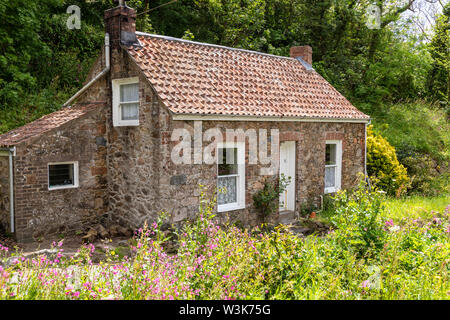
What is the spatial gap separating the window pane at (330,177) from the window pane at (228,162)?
15.6 feet

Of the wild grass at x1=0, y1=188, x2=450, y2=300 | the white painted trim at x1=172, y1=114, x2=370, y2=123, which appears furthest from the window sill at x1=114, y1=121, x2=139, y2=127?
the wild grass at x1=0, y1=188, x2=450, y2=300

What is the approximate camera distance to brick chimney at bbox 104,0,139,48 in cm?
1141

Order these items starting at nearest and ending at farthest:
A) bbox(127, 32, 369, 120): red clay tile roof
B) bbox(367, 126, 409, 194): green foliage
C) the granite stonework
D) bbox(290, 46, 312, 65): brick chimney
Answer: the granite stonework
bbox(127, 32, 369, 120): red clay tile roof
bbox(367, 126, 409, 194): green foliage
bbox(290, 46, 312, 65): brick chimney

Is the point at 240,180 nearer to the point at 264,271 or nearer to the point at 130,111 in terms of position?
the point at 130,111

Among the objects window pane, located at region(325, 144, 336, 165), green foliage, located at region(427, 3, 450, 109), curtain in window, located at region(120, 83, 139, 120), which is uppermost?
green foliage, located at region(427, 3, 450, 109)

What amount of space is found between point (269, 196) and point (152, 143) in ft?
13.1

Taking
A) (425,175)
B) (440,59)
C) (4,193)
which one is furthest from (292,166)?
(440,59)

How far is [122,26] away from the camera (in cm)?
1143

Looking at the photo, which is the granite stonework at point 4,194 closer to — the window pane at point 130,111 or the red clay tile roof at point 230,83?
the window pane at point 130,111

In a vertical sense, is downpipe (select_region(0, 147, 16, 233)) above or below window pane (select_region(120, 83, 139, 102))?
below

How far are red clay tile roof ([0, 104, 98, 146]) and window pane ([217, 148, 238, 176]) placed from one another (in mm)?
3983

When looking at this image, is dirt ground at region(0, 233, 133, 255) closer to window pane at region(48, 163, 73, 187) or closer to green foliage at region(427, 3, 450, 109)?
window pane at region(48, 163, 73, 187)

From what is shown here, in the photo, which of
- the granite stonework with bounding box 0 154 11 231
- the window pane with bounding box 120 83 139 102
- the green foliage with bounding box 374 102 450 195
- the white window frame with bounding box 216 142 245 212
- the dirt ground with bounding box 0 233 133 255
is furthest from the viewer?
the green foliage with bounding box 374 102 450 195
